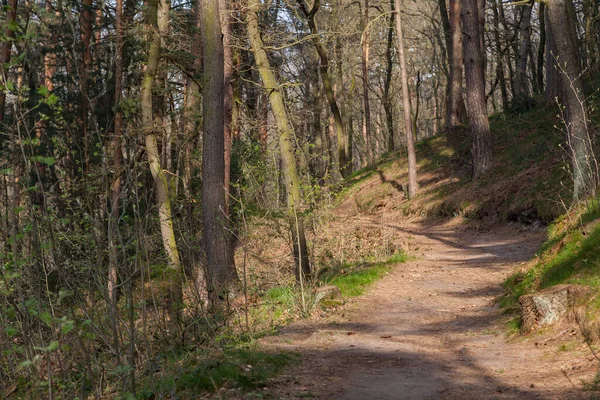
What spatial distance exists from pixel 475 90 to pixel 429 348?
48.1 feet

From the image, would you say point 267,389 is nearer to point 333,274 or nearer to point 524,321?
point 524,321

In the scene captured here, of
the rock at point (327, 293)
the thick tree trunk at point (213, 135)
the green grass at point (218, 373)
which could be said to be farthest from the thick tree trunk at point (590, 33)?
the green grass at point (218, 373)

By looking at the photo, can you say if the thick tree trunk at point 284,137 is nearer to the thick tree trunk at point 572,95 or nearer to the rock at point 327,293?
the rock at point 327,293

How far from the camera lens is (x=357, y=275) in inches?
512

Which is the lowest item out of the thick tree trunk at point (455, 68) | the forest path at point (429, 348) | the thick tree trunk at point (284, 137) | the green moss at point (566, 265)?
the forest path at point (429, 348)

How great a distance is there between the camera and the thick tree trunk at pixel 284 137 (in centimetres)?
1171

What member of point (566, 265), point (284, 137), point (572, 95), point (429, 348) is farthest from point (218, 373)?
point (572, 95)

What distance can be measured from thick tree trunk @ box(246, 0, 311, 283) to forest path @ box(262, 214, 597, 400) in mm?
1453

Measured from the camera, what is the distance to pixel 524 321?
835 centimetres

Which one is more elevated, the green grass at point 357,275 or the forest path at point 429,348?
the green grass at point 357,275

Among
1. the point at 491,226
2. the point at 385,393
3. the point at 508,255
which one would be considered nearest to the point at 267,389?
the point at 385,393

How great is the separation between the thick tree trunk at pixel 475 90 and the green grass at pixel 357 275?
25.4 feet

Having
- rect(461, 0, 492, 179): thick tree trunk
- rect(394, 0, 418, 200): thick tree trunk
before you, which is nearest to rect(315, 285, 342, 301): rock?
rect(461, 0, 492, 179): thick tree trunk

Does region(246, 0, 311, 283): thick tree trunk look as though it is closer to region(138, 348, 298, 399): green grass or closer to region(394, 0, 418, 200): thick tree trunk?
region(138, 348, 298, 399): green grass
